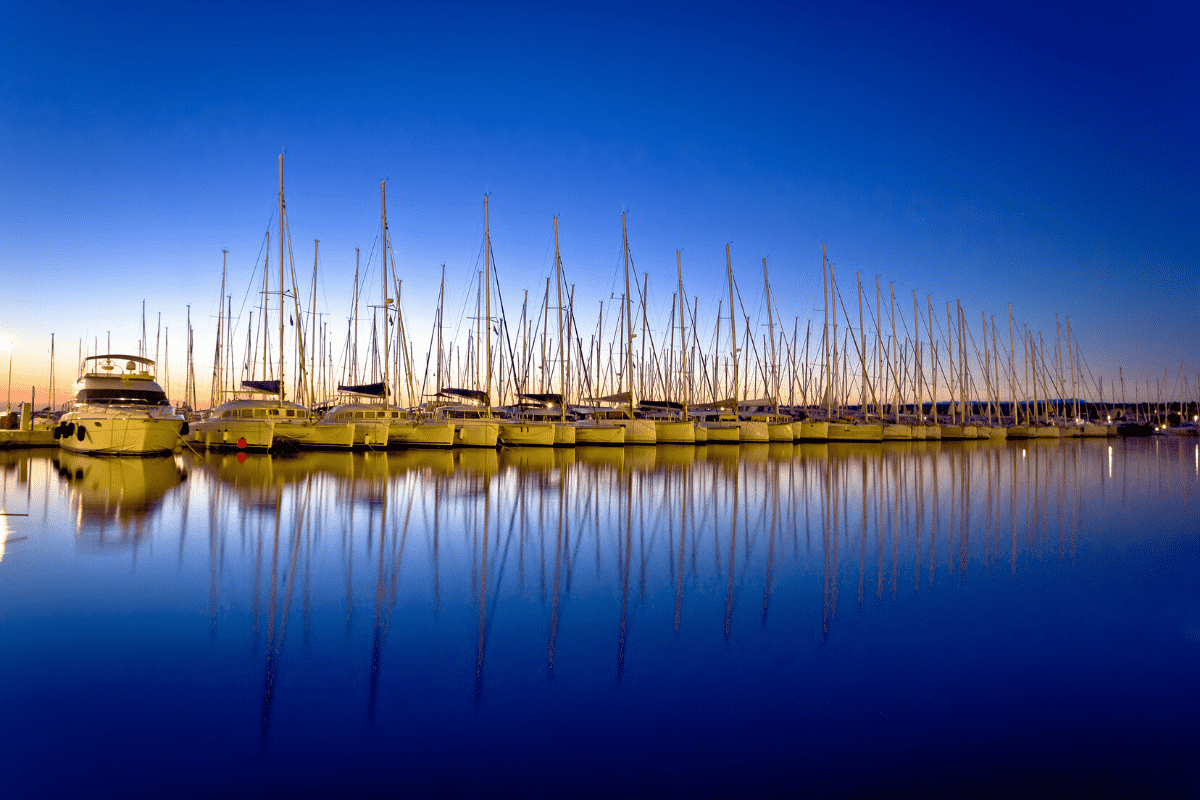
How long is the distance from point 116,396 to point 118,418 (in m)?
8.33

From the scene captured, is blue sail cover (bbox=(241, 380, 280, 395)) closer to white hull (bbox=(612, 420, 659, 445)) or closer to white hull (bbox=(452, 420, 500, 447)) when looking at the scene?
white hull (bbox=(452, 420, 500, 447))

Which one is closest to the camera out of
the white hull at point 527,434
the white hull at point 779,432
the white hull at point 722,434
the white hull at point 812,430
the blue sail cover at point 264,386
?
the white hull at point 527,434

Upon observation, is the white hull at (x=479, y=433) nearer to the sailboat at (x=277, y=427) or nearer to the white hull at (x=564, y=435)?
the white hull at (x=564, y=435)

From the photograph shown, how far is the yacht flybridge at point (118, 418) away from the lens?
86.0ft

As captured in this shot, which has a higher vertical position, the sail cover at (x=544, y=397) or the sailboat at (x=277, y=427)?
the sail cover at (x=544, y=397)

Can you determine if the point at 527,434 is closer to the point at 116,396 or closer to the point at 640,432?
the point at 640,432

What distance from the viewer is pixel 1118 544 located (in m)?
11.3

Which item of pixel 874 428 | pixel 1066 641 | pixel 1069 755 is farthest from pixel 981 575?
pixel 874 428

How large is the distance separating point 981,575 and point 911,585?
4.27 feet

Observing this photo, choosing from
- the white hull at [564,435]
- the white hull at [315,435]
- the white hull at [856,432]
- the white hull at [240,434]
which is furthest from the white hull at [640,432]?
the white hull at [240,434]

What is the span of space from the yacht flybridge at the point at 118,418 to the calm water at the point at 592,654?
48.0 ft

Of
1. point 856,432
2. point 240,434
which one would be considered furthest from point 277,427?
point 856,432

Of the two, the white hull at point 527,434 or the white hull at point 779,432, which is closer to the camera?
the white hull at point 527,434

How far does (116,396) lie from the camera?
3259cm
